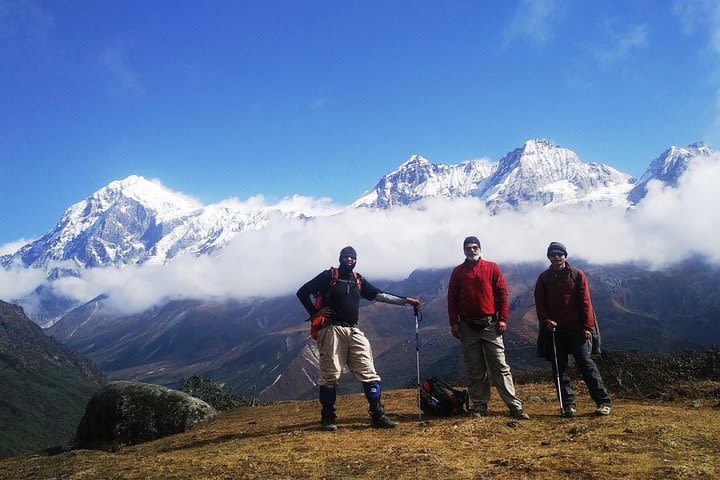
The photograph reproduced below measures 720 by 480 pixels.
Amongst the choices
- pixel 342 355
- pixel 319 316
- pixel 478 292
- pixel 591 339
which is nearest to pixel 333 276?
pixel 319 316

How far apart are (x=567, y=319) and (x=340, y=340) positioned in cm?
473

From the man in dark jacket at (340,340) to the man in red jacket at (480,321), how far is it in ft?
6.79

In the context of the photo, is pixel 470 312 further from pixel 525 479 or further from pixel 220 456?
pixel 220 456

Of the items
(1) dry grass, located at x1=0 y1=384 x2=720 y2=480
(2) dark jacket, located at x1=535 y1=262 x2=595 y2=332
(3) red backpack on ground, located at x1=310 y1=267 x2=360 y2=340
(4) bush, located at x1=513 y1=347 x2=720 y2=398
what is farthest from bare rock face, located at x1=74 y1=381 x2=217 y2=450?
(4) bush, located at x1=513 y1=347 x2=720 y2=398

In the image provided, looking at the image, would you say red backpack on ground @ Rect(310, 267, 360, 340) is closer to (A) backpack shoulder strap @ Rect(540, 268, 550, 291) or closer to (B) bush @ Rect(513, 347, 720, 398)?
(A) backpack shoulder strap @ Rect(540, 268, 550, 291)

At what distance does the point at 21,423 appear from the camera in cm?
17288

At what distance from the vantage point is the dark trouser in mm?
9742

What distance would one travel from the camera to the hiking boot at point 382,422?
9531mm

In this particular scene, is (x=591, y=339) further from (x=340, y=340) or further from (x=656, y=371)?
(x=340, y=340)

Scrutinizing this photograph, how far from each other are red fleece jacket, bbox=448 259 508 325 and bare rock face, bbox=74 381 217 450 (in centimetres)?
749

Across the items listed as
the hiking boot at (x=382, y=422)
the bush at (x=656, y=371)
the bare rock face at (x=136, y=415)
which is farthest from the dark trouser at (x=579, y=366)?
the bare rock face at (x=136, y=415)

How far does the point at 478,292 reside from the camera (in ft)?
33.8

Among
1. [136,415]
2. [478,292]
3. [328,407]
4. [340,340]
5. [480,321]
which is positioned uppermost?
[478,292]

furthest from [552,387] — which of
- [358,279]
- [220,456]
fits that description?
[220,456]
